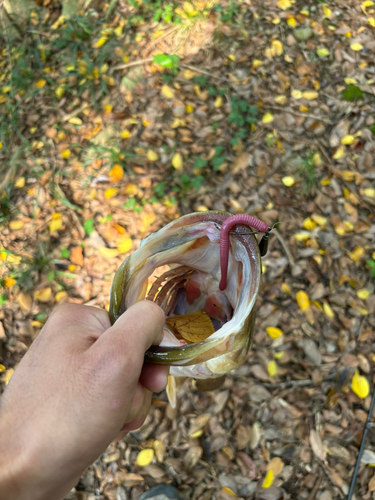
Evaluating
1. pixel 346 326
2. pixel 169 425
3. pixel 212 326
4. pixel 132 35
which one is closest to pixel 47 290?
pixel 169 425

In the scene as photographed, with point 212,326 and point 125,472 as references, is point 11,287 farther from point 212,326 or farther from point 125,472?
point 212,326

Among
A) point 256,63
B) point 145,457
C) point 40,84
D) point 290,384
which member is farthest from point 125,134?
point 145,457

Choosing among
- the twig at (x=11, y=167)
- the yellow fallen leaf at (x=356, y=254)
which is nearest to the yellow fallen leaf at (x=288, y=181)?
the yellow fallen leaf at (x=356, y=254)

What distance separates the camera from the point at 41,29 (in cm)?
371

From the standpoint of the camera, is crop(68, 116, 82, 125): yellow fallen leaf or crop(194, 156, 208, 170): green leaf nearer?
crop(194, 156, 208, 170): green leaf

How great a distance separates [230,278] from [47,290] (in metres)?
1.71

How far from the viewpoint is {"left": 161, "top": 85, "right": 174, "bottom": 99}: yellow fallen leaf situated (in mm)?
3254

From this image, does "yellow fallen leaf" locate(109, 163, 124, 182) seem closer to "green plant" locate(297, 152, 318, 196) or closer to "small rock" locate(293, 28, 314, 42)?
"green plant" locate(297, 152, 318, 196)

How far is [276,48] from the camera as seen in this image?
11.0ft

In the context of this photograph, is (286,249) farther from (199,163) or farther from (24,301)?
(24,301)

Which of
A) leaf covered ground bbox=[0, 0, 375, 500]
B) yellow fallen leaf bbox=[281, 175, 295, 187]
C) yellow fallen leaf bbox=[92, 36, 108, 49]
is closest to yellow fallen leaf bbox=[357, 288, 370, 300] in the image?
leaf covered ground bbox=[0, 0, 375, 500]

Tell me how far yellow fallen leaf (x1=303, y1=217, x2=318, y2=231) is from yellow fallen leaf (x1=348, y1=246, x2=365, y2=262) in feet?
1.02

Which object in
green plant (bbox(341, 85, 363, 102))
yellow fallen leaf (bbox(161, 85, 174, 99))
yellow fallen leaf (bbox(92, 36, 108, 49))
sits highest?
yellow fallen leaf (bbox(92, 36, 108, 49))

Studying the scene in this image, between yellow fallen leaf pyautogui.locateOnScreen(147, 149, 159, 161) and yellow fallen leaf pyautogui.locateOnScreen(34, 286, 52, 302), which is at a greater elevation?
yellow fallen leaf pyautogui.locateOnScreen(147, 149, 159, 161)
